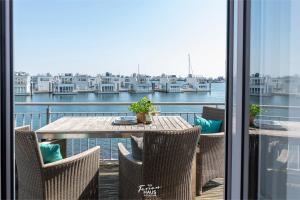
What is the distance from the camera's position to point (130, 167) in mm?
2764

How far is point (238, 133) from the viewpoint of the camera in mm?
1246

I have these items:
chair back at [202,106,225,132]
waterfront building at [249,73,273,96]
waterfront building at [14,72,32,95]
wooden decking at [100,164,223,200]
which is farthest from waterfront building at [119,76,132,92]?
waterfront building at [249,73,273,96]

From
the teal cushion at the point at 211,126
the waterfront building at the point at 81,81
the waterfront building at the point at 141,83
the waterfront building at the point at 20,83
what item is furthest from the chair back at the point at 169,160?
the waterfront building at the point at 141,83

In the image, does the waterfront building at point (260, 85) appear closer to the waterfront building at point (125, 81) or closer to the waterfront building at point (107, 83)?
the waterfront building at point (107, 83)

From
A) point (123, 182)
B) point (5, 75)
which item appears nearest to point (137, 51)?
point (123, 182)

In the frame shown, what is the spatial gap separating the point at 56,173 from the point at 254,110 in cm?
171

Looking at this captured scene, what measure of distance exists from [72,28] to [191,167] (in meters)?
6.07

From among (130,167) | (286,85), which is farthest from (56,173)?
(286,85)

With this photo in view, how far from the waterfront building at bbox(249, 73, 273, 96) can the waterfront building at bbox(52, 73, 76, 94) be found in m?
5.22

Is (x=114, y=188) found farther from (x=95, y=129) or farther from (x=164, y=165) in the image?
(x=164, y=165)

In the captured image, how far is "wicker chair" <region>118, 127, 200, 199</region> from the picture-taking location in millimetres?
2547

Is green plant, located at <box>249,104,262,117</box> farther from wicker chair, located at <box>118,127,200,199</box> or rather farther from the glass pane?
wicker chair, located at <box>118,127,200,199</box>

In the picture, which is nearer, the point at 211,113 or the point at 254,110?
the point at 254,110

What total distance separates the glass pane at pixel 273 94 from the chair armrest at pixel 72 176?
1.63 metres
